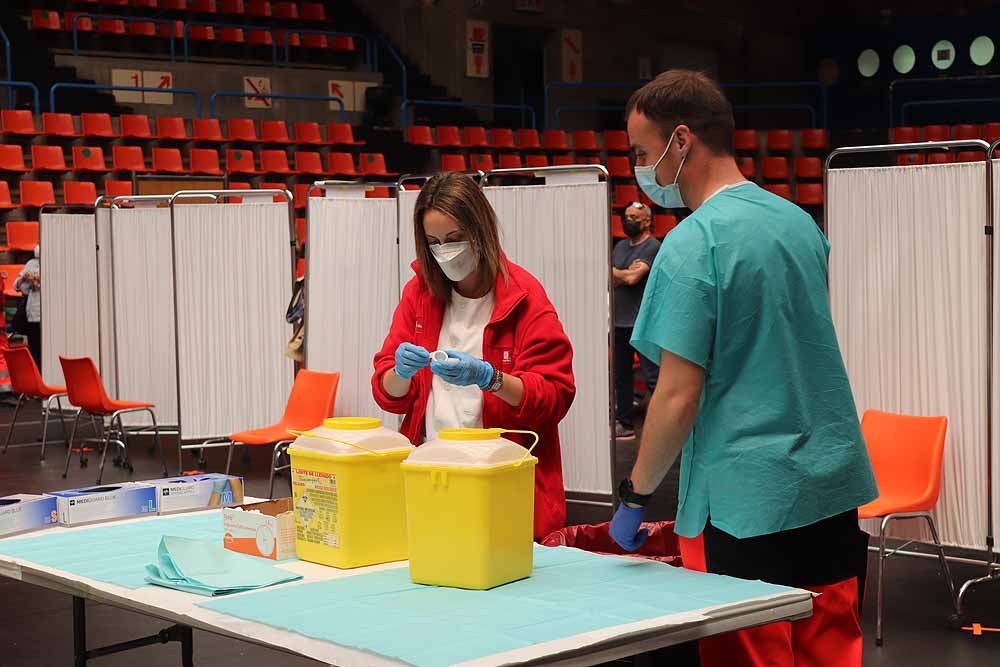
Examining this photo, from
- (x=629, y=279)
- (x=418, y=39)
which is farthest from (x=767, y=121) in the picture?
(x=629, y=279)

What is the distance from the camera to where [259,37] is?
16453mm

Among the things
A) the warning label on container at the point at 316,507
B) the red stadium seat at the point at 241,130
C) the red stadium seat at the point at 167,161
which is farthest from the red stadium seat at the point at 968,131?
the warning label on container at the point at 316,507

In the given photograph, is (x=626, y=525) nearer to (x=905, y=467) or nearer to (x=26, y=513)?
(x=26, y=513)

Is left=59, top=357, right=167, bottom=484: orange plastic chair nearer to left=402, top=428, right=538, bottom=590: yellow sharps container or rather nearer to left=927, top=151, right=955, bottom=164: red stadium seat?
left=402, top=428, right=538, bottom=590: yellow sharps container

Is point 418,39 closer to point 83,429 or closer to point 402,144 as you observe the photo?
point 402,144

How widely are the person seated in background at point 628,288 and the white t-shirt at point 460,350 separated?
5.71 m

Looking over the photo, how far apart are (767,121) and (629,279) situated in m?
11.2

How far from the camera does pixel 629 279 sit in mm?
8578

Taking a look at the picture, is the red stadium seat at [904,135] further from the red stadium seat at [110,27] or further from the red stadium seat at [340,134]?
the red stadium seat at [110,27]

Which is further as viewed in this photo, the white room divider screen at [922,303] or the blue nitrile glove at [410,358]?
the white room divider screen at [922,303]

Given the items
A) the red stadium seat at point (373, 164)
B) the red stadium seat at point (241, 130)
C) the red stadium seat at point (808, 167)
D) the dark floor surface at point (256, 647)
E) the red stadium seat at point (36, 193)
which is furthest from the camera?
the red stadium seat at point (808, 167)

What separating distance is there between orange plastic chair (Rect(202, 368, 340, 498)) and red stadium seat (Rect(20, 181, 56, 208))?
278 inches

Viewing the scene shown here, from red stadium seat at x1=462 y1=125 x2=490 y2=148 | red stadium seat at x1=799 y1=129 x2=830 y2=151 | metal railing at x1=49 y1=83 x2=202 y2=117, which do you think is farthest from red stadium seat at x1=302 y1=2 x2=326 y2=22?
red stadium seat at x1=799 y1=129 x2=830 y2=151

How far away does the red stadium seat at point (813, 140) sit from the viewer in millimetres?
16625
